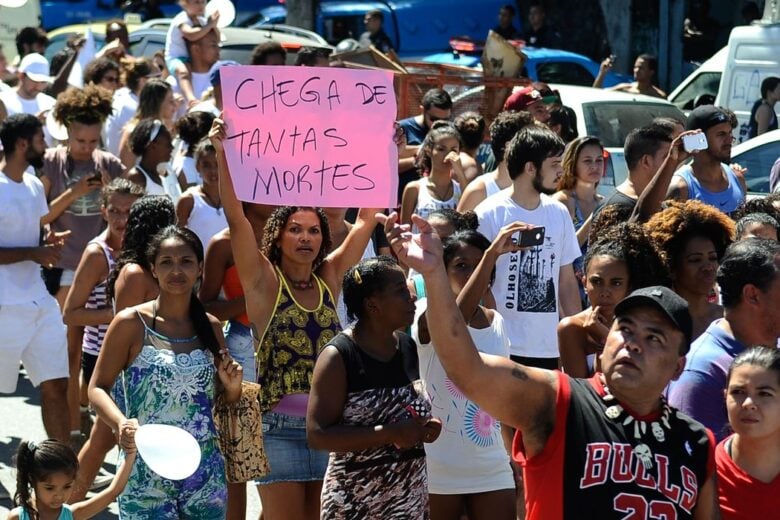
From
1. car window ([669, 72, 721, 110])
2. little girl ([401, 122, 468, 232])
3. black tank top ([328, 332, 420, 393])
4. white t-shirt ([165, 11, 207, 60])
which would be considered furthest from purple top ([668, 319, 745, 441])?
car window ([669, 72, 721, 110])

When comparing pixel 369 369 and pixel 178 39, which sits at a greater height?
pixel 178 39

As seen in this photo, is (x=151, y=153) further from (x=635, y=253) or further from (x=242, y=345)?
(x=635, y=253)

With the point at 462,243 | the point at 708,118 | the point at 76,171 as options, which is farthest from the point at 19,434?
the point at 708,118

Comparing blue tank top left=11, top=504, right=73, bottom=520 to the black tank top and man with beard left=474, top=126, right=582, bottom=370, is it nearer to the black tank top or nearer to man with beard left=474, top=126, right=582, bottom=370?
the black tank top

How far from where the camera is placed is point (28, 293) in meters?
7.86

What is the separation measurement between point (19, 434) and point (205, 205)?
2.16 meters

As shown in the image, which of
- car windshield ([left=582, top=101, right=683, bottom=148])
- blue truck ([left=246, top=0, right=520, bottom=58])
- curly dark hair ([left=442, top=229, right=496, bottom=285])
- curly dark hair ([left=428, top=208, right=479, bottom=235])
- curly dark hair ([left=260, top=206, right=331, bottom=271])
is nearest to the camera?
curly dark hair ([left=260, top=206, right=331, bottom=271])

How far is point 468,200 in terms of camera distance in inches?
317

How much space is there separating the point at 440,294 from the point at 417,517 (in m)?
1.56

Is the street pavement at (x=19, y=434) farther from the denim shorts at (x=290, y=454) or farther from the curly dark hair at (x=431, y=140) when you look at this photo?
the curly dark hair at (x=431, y=140)

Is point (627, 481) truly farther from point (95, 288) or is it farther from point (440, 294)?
point (95, 288)

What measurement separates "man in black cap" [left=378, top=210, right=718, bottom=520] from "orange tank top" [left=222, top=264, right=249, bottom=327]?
265 cm

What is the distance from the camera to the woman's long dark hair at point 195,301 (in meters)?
5.50

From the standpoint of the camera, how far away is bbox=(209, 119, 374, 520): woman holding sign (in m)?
5.62
